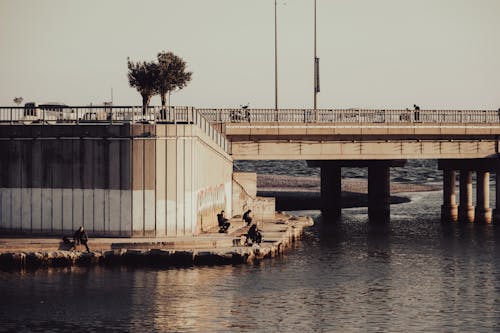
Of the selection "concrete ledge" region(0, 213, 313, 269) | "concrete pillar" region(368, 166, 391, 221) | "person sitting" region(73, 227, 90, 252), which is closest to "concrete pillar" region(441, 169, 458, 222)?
"concrete pillar" region(368, 166, 391, 221)

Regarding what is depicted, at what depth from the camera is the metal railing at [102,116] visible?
73.8 m

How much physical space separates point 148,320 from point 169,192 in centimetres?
2099

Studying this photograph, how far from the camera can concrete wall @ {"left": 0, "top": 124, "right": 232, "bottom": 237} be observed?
233 ft

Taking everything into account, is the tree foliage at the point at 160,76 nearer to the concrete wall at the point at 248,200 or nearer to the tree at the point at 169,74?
the tree at the point at 169,74

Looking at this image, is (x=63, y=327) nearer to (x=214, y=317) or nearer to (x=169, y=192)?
(x=214, y=317)

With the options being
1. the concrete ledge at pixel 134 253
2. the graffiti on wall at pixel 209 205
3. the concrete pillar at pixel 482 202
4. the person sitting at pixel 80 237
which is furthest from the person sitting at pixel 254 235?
the concrete pillar at pixel 482 202

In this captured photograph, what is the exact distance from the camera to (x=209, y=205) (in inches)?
3172

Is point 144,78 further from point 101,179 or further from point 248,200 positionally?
point 101,179

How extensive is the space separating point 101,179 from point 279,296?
18180mm

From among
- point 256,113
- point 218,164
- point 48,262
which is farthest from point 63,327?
point 256,113

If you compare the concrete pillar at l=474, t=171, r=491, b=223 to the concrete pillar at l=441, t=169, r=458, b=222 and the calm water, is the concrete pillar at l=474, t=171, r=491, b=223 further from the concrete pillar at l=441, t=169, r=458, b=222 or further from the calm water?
the calm water

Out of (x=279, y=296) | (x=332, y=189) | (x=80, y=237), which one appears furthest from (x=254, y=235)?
(x=332, y=189)

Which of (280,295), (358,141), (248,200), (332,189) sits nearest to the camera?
(280,295)

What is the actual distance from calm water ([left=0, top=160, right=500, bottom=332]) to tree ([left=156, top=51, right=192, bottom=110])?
138 feet
